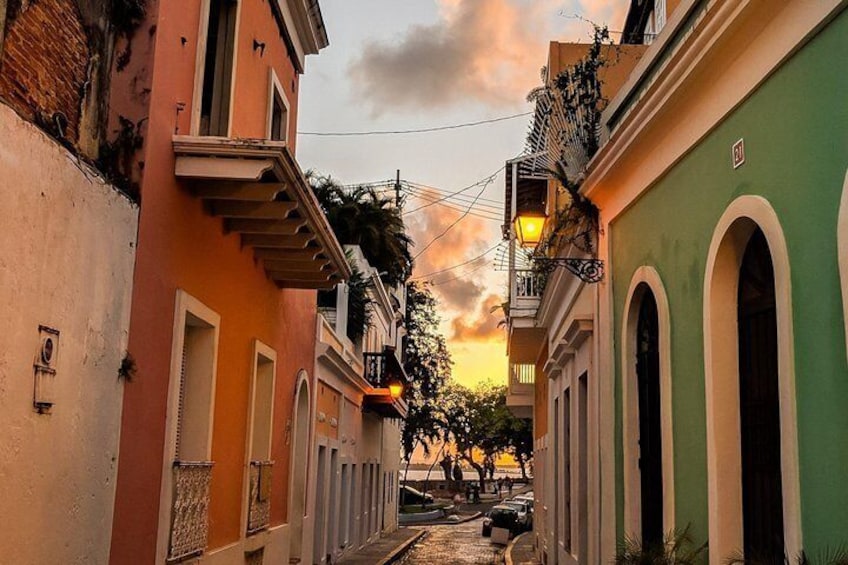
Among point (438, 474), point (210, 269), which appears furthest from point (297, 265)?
point (438, 474)

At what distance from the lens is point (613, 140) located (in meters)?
8.81

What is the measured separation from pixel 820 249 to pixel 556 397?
12.0 metres

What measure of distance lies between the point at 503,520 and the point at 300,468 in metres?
22.4

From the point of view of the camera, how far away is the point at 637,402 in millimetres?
8773

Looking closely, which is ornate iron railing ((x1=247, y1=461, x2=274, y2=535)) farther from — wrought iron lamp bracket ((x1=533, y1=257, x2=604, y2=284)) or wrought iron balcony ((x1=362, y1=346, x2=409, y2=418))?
wrought iron balcony ((x1=362, y1=346, x2=409, y2=418))

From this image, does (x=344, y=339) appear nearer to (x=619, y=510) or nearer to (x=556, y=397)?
(x=556, y=397)

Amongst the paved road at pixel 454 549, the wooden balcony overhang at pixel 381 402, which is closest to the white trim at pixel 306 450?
the paved road at pixel 454 549

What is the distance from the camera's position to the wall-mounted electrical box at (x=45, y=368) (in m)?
5.34

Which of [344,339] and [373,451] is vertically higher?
[344,339]

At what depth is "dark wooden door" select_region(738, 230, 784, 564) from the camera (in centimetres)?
584

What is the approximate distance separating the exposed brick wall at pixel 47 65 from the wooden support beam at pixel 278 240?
11.7 feet

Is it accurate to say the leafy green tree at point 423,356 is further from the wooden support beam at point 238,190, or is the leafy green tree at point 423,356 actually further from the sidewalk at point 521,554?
the wooden support beam at point 238,190

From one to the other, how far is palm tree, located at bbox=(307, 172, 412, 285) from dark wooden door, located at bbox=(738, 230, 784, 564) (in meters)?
24.7

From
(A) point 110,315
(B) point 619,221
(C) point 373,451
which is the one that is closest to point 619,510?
(B) point 619,221
